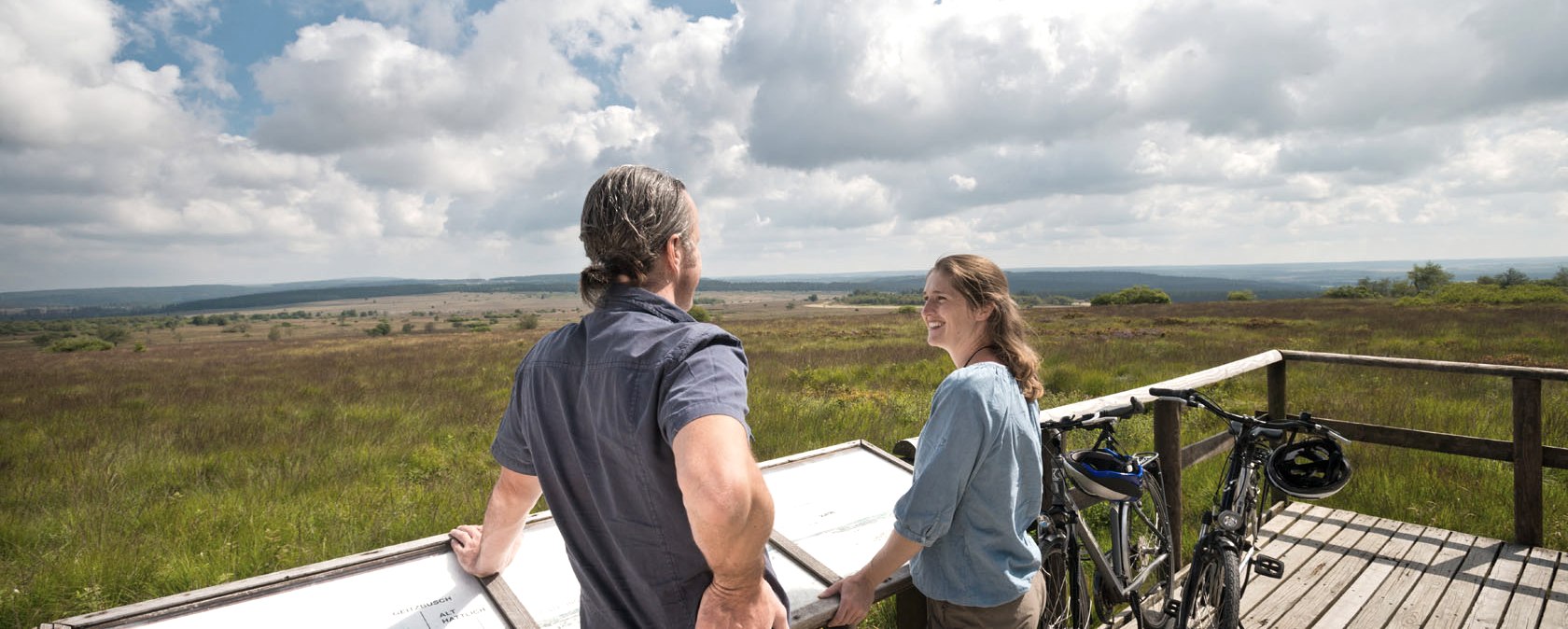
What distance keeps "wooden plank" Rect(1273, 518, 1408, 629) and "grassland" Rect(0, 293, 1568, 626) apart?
0.75m

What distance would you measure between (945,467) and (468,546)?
61.8 inches

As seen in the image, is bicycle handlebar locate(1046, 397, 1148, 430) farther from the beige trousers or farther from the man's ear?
the man's ear

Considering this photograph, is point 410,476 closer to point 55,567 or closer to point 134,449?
Result: point 55,567

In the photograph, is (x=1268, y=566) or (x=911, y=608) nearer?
(x=911, y=608)

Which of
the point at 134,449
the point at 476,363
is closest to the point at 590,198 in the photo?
the point at 134,449

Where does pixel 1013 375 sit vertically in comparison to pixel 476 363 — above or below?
above

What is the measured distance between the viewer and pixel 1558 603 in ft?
12.0

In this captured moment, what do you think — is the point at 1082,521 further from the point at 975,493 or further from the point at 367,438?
the point at 367,438

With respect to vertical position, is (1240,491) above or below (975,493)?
below

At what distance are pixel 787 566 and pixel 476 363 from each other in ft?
57.1

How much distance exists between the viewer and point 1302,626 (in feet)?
11.6

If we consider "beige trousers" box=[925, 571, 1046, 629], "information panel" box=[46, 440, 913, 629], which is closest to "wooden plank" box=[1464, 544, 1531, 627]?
"beige trousers" box=[925, 571, 1046, 629]

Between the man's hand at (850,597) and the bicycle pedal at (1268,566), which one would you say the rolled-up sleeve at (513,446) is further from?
the bicycle pedal at (1268,566)

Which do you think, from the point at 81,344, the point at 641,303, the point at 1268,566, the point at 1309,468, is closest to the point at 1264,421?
the point at 1309,468
